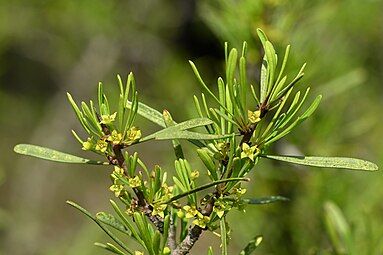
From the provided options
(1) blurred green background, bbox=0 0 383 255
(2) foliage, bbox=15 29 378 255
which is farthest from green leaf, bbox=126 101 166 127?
(1) blurred green background, bbox=0 0 383 255

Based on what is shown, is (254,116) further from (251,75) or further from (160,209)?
(251,75)

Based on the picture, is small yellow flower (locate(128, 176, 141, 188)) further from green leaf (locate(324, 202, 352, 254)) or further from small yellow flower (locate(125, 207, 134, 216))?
green leaf (locate(324, 202, 352, 254))

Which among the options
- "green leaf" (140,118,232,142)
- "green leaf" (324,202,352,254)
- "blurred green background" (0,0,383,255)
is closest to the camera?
"green leaf" (140,118,232,142)

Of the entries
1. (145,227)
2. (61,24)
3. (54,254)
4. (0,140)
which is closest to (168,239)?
(145,227)

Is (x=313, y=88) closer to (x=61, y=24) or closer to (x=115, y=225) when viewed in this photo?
(x=115, y=225)

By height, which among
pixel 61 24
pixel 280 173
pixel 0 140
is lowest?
pixel 280 173
